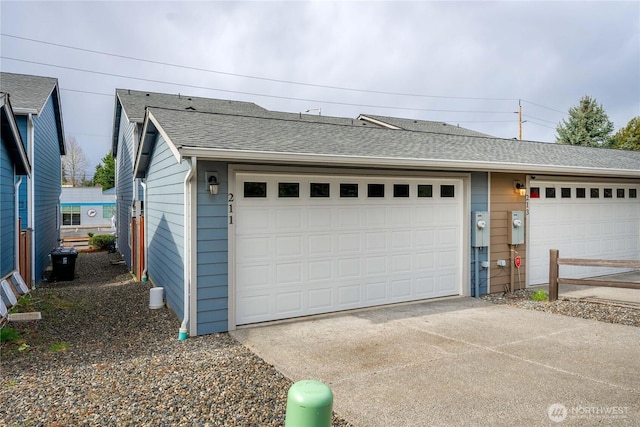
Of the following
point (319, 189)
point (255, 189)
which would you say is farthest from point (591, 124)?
point (255, 189)

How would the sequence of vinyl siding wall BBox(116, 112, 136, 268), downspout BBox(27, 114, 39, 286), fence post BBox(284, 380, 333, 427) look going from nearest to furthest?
fence post BBox(284, 380, 333, 427)
downspout BBox(27, 114, 39, 286)
vinyl siding wall BBox(116, 112, 136, 268)

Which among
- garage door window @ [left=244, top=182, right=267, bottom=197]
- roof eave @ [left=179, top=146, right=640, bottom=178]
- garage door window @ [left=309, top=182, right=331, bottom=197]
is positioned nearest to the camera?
roof eave @ [left=179, top=146, right=640, bottom=178]

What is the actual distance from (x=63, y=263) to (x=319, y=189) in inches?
307

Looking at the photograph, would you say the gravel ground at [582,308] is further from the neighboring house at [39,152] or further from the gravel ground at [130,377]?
the neighboring house at [39,152]

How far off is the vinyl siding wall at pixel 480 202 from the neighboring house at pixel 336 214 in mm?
27

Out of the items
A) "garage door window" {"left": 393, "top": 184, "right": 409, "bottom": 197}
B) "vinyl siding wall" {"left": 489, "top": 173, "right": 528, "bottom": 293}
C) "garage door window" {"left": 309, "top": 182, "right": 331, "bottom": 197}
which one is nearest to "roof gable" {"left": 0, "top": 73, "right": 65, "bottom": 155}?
"garage door window" {"left": 309, "top": 182, "right": 331, "bottom": 197}

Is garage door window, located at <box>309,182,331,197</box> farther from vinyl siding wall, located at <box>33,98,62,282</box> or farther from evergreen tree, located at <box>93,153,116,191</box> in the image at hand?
evergreen tree, located at <box>93,153,116,191</box>

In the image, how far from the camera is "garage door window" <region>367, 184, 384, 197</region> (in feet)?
22.3

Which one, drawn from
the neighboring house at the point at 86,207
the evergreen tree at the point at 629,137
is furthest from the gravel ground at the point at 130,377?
the evergreen tree at the point at 629,137

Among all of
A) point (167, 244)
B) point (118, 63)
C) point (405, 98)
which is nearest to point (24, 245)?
point (167, 244)
